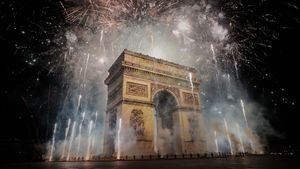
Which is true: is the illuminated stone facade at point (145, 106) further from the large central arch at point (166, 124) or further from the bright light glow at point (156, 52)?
the bright light glow at point (156, 52)

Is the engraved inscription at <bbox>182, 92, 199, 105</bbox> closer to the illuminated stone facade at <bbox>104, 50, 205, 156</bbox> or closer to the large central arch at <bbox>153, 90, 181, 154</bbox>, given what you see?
the illuminated stone facade at <bbox>104, 50, 205, 156</bbox>

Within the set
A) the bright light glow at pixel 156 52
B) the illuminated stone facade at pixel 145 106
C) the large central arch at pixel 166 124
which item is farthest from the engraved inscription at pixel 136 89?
the bright light glow at pixel 156 52

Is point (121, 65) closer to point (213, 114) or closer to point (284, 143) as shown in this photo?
point (213, 114)

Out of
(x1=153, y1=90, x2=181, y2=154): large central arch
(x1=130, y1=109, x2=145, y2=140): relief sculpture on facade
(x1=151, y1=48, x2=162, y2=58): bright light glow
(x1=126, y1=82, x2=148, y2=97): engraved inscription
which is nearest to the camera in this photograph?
(x1=130, y1=109, x2=145, y2=140): relief sculpture on facade

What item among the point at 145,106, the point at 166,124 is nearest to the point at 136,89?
the point at 145,106

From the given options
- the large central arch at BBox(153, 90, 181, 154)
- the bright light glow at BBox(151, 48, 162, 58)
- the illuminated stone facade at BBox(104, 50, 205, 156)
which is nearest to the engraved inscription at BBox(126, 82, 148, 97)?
the illuminated stone facade at BBox(104, 50, 205, 156)

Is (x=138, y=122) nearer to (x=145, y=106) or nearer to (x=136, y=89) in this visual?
(x=145, y=106)

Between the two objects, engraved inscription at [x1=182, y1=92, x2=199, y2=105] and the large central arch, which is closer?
the large central arch

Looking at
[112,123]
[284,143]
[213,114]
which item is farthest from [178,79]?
[284,143]
